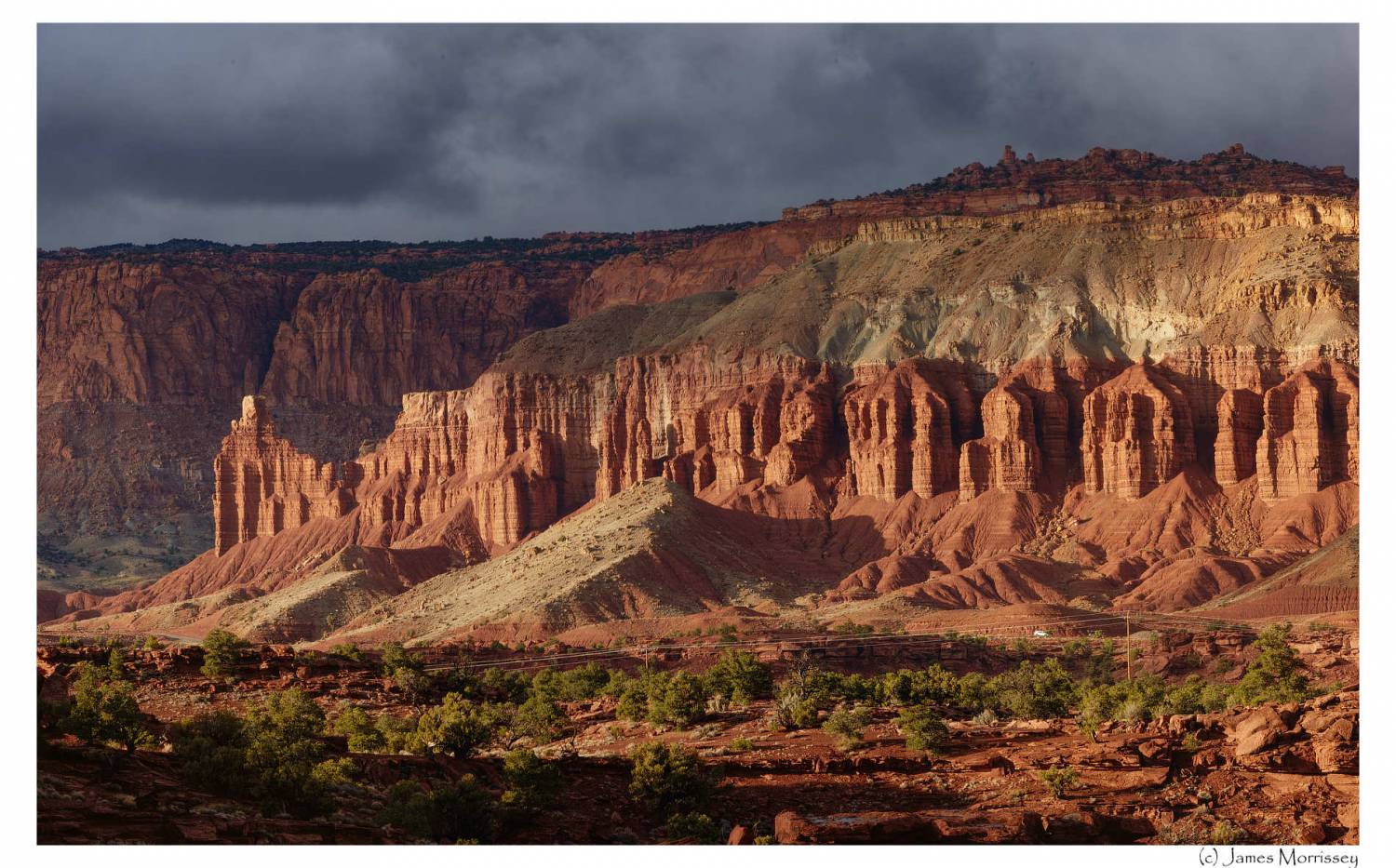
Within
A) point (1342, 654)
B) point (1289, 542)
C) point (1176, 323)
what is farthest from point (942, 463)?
point (1342, 654)

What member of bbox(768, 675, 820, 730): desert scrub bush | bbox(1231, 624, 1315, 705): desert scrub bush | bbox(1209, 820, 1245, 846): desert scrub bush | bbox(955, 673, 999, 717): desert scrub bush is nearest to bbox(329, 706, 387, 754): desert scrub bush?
bbox(768, 675, 820, 730): desert scrub bush

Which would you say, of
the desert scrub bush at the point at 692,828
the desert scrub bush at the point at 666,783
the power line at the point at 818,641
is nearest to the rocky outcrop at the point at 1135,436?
the power line at the point at 818,641

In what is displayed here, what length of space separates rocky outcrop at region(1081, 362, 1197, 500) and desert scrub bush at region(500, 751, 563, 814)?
110m

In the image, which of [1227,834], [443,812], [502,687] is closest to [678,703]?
[502,687]

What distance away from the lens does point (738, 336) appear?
19700cm

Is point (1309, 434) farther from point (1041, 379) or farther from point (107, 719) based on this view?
point (107, 719)

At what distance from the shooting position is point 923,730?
2613 inches

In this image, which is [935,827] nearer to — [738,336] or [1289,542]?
[1289,542]

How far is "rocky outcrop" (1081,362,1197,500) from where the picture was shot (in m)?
164

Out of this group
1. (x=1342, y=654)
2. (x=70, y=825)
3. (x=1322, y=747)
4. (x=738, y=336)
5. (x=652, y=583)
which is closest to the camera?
(x=70, y=825)

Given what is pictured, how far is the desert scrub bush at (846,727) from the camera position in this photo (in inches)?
2625

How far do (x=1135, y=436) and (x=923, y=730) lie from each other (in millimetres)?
100587

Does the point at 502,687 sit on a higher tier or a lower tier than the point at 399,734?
lower

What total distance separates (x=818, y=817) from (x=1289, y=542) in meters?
100
